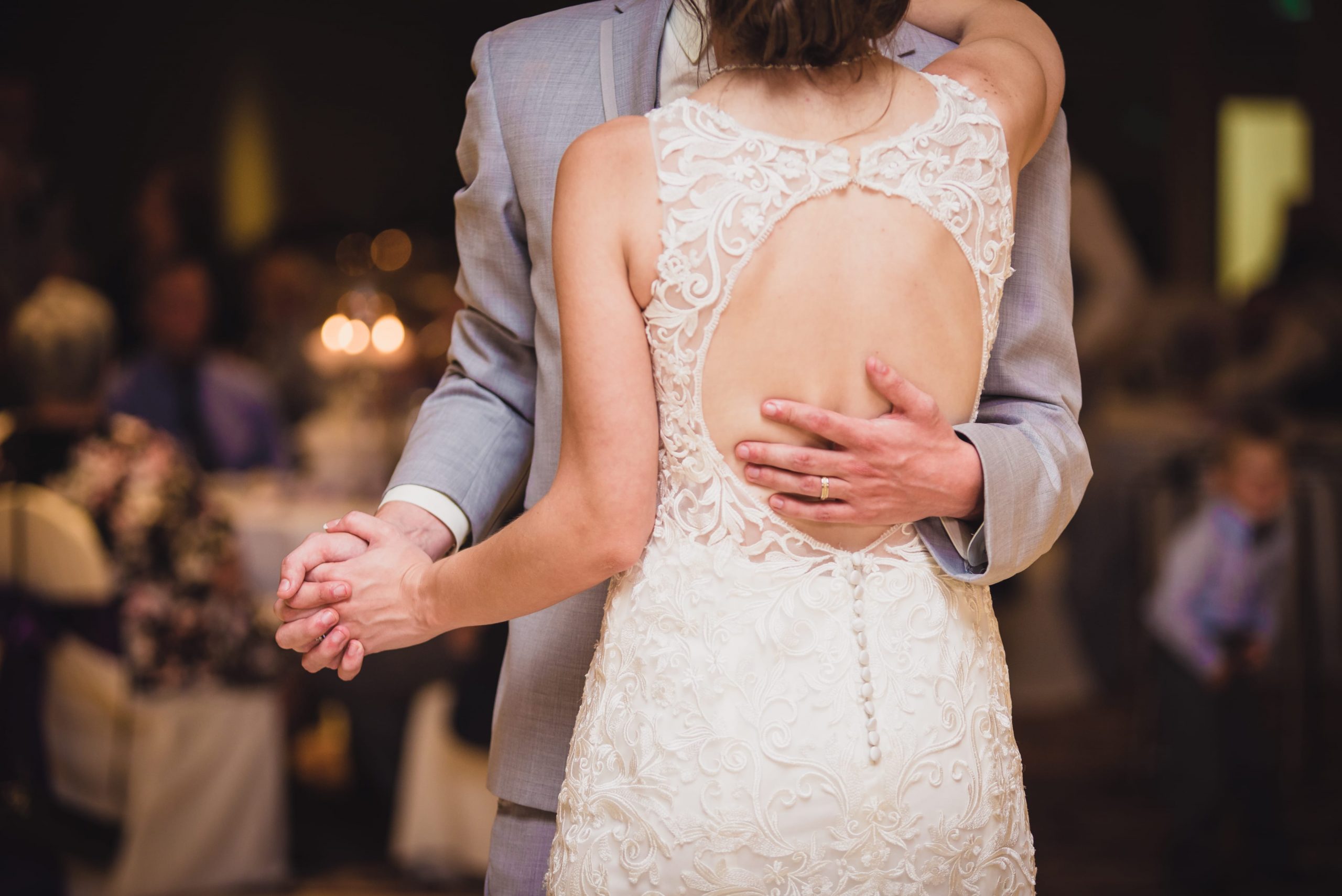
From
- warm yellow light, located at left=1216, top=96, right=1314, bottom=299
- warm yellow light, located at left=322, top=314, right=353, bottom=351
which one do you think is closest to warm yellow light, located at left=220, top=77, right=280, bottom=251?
warm yellow light, located at left=322, top=314, right=353, bottom=351

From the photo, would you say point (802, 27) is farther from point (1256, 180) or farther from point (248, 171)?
point (1256, 180)

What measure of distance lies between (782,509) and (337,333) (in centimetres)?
379

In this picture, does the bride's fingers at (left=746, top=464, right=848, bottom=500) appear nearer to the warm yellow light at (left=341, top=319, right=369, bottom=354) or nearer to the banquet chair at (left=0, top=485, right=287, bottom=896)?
the banquet chair at (left=0, top=485, right=287, bottom=896)

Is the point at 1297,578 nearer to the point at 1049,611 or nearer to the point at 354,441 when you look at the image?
the point at 1049,611

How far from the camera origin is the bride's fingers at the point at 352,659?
1303 millimetres

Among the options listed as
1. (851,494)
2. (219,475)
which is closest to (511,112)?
(851,494)

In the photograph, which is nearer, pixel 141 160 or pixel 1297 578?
pixel 1297 578

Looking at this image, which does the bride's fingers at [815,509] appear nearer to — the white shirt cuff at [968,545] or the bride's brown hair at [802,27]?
the white shirt cuff at [968,545]

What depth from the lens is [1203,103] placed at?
32.5 ft

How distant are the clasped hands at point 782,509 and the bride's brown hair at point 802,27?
28cm

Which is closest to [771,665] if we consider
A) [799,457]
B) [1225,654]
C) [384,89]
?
[799,457]

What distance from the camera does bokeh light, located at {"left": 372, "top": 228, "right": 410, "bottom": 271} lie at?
1092 cm

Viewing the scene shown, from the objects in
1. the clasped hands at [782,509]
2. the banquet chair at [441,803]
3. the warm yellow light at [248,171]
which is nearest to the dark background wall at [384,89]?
the warm yellow light at [248,171]

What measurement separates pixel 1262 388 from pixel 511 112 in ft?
16.6
